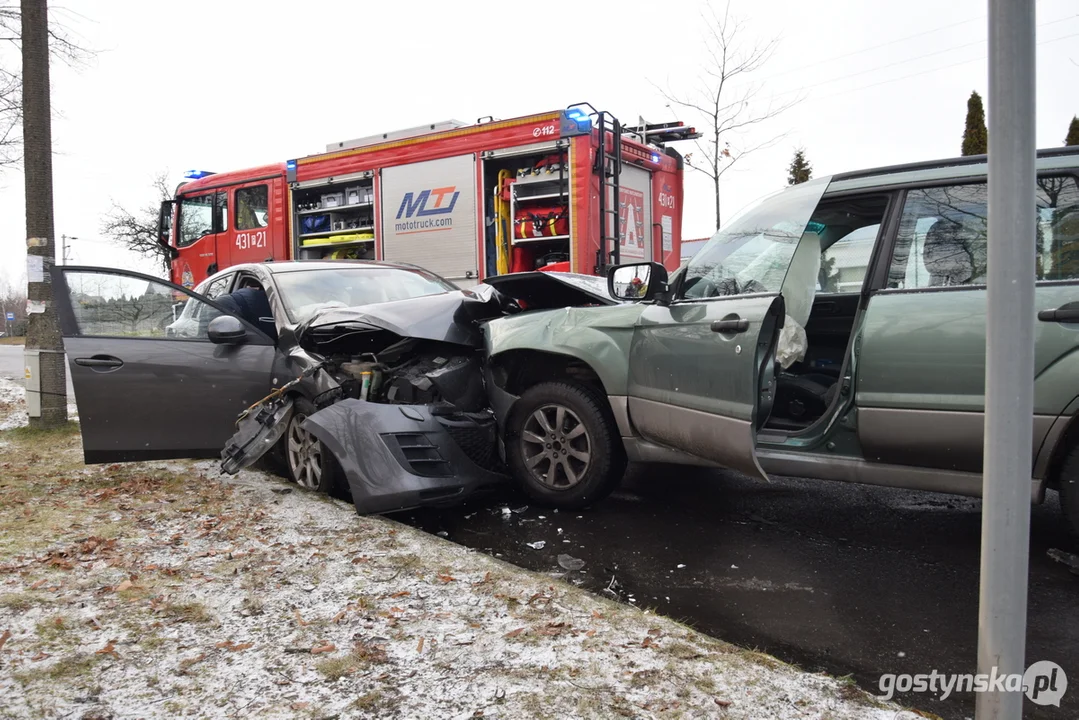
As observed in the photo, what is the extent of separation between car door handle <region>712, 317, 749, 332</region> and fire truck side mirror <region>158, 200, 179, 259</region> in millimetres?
12418

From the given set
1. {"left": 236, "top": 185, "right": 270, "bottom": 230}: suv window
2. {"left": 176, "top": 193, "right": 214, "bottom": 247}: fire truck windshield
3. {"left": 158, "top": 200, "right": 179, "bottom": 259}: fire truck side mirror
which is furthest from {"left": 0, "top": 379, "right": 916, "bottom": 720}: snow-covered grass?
{"left": 158, "top": 200, "right": 179, "bottom": 259}: fire truck side mirror

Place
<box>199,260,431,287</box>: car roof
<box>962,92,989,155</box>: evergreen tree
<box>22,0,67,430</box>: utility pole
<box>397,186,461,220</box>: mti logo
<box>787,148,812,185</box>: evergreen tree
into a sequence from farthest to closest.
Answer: <box>787,148,812,185</box>: evergreen tree → <box>962,92,989,155</box>: evergreen tree → <box>397,186,461,220</box>: mti logo → <box>22,0,67,430</box>: utility pole → <box>199,260,431,287</box>: car roof

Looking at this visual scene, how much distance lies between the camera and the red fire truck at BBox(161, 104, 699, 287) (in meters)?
8.79

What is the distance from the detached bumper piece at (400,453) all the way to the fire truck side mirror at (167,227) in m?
10.9

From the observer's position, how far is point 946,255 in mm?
3447

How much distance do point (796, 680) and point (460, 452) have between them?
2.47 m

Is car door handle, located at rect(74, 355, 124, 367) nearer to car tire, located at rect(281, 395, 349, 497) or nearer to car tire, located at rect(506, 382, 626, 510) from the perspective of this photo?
car tire, located at rect(281, 395, 349, 497)

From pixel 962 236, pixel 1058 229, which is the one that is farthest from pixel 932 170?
pixel 1058 229

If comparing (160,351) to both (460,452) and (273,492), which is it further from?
(460,452)

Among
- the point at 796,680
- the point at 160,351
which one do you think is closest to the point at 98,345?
the point at 160,351

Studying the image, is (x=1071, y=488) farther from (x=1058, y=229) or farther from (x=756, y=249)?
(x=756, y=249)

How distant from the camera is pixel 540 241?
9.15m

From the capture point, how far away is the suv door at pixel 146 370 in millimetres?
4625

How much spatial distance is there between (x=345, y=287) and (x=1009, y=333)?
4907 millimetres
